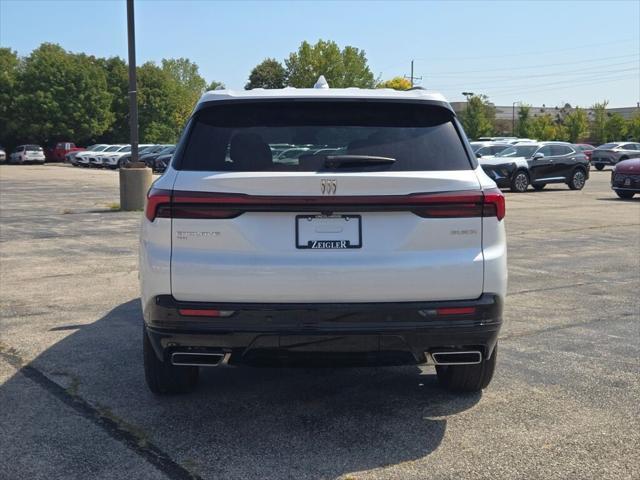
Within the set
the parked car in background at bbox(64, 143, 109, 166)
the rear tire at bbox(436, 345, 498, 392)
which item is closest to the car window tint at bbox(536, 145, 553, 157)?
the rear tire at bbox(436, 345, 498, 392)

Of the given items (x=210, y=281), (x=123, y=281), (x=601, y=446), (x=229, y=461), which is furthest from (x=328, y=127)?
(x=123, y=281)

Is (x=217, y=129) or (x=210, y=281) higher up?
(x=217, y=129)

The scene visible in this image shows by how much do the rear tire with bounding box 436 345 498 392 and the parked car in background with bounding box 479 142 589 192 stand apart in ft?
67.5

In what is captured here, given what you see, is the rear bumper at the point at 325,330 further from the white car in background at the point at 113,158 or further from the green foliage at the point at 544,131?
the green foliage at the point at 544,131

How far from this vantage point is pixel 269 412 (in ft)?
14.8

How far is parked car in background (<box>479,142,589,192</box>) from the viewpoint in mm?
25188

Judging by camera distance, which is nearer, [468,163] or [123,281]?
[468,163]

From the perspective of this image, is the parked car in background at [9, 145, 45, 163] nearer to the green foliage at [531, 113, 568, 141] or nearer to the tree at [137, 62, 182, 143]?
the tree at [137, 62, 182, 143]

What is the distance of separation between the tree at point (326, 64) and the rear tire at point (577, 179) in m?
58.3

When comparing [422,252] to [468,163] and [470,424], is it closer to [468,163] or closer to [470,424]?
[468,163]

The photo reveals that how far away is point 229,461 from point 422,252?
138cm

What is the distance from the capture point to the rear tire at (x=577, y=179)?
87.8 feet

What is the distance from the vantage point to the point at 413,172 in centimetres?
390

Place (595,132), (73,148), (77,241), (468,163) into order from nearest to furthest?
(468,163)
(77,241)
(73,148)
(595,132)
